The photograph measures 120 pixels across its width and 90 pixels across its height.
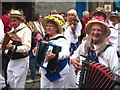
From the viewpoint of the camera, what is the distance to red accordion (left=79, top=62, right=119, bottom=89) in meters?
3.04

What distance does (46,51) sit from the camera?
4035 mm

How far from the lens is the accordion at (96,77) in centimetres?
304

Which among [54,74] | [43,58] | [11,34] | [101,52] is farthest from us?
[11,34]

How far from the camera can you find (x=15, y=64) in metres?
5.23

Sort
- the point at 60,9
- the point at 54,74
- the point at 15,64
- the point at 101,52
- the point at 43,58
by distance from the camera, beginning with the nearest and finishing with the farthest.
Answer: the point at 101,52 → the point at 43,58 → the point at 54,74 → the point at 15,64 → the point at 60,9

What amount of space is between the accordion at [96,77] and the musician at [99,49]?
0.33 metres

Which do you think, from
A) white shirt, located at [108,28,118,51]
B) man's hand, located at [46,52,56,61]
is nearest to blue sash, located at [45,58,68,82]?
man's hand, located at [46,52,56,61]

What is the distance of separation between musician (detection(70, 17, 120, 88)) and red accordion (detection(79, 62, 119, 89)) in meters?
0.33

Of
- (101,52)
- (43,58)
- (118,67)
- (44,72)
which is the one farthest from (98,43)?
(44,72)

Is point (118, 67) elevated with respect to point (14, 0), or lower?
→ lower

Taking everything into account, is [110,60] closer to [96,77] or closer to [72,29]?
[96,77]

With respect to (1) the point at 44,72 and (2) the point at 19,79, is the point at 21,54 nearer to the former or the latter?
(2) the point at 19,79

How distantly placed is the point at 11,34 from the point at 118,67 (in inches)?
88.8


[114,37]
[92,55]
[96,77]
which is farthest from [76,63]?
[114,37]
